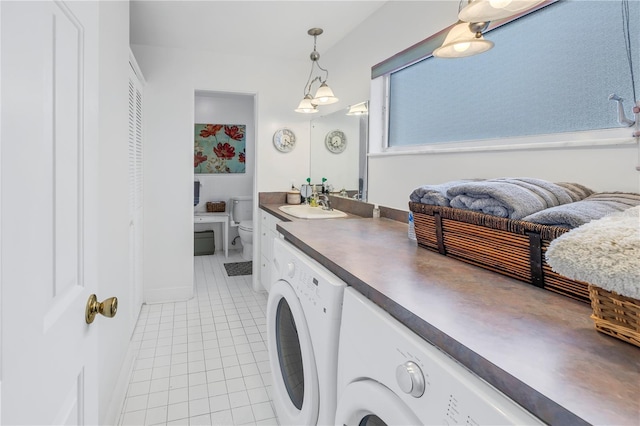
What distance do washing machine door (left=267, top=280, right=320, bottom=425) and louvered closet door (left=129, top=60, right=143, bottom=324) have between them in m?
1.39

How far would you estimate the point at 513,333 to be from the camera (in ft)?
2.22

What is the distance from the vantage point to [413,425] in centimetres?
68

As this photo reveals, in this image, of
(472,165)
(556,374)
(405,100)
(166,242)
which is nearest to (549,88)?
(472,165)

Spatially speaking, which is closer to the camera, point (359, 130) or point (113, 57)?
point (113, 57)

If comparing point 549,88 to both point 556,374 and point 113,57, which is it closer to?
point 556,374

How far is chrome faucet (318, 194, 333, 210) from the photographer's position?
331 centimetres

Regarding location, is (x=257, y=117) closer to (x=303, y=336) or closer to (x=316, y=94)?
(x=316, y=94)

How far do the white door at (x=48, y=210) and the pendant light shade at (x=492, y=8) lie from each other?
885mm

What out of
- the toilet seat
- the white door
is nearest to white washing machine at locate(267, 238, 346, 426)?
the white door

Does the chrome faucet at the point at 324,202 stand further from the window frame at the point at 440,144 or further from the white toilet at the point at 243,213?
the white toilet at the point at 243,213

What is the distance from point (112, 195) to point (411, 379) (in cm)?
154

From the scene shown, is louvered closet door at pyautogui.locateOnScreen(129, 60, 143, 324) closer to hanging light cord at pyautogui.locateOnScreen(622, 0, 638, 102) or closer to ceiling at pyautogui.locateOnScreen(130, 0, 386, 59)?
ceiling at pyautogui.locateOnScreen(130, 0, 386, 59)

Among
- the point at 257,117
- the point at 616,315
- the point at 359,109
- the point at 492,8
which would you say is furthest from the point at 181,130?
the point at 616,315

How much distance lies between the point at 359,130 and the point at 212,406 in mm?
2046
